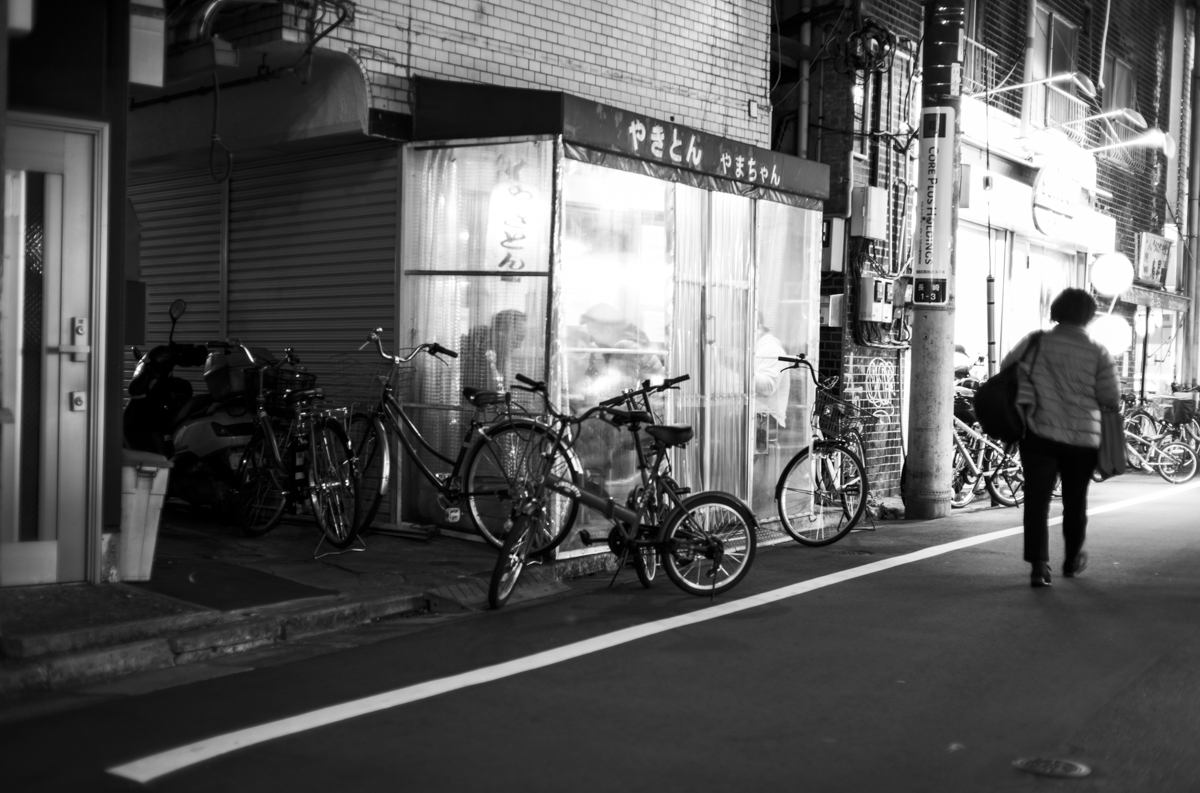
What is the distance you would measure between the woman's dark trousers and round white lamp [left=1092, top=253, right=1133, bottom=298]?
11.9 m

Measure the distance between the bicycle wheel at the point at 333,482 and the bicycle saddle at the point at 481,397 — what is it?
1012 mm

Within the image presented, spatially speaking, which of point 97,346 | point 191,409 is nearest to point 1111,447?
point 97,346

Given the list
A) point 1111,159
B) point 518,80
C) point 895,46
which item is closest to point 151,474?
point 518,80

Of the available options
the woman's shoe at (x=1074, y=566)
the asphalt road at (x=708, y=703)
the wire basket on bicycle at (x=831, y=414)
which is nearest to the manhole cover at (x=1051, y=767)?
the asphalt road at (x=708, y=703)

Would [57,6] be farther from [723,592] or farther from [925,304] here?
[925,304]

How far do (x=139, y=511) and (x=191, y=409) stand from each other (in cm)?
263

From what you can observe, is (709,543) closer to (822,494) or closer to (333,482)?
(333,482)

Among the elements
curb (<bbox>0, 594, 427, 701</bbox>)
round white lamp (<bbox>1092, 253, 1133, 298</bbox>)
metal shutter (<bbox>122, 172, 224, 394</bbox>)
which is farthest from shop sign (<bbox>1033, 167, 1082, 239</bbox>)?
curb (<bbox>0, 594, 427, 701</bbox>)

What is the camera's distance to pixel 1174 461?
53.8 feet

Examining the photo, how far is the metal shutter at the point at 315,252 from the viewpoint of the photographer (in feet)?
31.4

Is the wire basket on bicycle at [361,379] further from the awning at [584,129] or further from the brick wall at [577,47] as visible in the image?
the brick wall at [577,47]

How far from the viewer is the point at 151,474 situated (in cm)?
752

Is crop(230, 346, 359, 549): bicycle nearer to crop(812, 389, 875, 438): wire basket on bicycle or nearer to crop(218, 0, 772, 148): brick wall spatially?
crop(218, 0, 772, 148): brick wall

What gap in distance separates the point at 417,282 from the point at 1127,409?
40.6 feet
